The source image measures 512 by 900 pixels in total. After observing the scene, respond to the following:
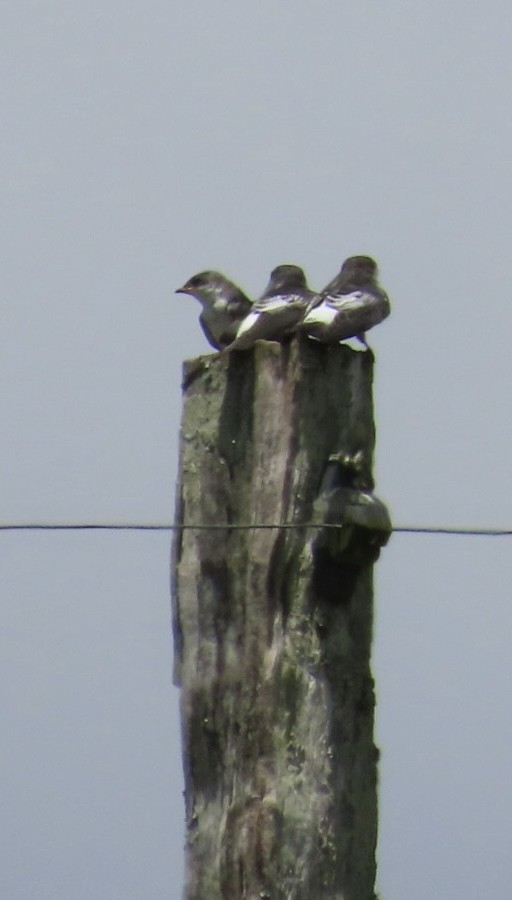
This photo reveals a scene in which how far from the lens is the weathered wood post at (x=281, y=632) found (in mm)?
5578

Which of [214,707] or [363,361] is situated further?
[363,361]

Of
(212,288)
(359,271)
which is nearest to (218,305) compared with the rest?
(212,288)

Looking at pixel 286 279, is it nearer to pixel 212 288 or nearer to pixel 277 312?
pixel 277 312

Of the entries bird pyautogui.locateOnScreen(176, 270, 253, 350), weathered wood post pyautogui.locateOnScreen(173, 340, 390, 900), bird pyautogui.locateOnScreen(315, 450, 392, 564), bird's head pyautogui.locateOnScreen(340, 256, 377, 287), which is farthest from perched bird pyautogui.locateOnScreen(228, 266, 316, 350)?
bird pyautogui.locateOnScreen(176, 270, 253, 350)

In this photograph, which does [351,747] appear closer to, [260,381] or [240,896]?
[240,896]

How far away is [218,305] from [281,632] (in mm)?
5061

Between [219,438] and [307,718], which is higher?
[219,438]

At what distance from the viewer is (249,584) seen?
5.74m

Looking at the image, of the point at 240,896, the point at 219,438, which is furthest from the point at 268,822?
the point at 219,438

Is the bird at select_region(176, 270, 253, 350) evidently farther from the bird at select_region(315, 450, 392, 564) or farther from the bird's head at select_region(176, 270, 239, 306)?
the bird at select_region(315, 450, 392, 564)

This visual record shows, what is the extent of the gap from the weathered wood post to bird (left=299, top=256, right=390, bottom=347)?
0.41 m

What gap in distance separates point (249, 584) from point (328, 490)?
15.2 inches

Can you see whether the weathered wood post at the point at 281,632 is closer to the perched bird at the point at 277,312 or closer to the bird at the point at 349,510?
the bird at the point at 349,510

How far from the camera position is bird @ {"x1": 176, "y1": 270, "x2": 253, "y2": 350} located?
10344 millimetres
